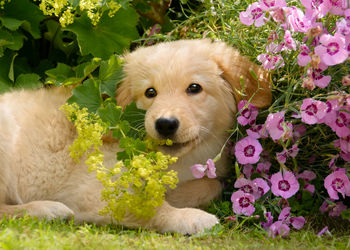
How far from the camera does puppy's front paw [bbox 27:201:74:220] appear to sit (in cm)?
275

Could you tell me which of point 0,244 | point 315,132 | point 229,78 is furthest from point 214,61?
point 0,244

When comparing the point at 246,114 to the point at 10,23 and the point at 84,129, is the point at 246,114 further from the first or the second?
the point at 10,23

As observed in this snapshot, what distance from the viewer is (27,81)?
12.1ft

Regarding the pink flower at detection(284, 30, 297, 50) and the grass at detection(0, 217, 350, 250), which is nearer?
the grass at detection(0, 217, 350, 250)

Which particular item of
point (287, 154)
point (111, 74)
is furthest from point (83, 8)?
point (287, 154)

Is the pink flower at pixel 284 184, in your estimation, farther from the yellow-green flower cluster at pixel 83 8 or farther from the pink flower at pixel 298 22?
the yellow-green flower cluster at pixel 83 8

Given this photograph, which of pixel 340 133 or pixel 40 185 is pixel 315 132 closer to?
pixel 340 133

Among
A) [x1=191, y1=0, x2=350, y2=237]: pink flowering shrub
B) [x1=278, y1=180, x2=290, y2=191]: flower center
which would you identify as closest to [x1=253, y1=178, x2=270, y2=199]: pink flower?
[x1=191, y1=0, x2=350, y2=237]: pink flowering shrub

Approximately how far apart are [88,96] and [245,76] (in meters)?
0.94

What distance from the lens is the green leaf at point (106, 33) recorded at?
3602 mm

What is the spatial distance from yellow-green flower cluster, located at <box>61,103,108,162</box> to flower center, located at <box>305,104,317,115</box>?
107 cm

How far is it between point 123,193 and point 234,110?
86 centimetres

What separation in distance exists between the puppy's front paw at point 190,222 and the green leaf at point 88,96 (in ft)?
2.71

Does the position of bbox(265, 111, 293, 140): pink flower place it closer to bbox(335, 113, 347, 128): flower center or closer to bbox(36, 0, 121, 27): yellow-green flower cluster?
bbox(335, 113, 347, 128): flower center
